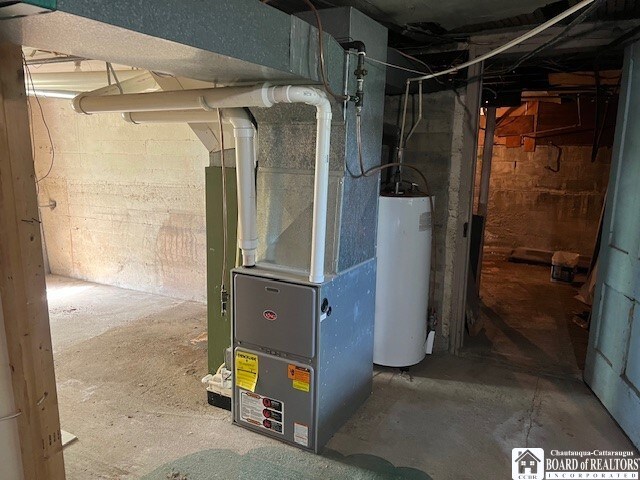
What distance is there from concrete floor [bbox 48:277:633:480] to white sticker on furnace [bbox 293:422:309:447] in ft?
0.19

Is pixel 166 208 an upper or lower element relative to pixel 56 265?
upper

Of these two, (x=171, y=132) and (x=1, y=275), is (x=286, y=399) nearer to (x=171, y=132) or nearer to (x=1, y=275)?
(x=1, y=275)

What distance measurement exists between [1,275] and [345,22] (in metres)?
1.58

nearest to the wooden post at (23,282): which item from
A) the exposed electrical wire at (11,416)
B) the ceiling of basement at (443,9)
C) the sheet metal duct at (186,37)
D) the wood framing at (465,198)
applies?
the exposed electrical wire at (11,416)

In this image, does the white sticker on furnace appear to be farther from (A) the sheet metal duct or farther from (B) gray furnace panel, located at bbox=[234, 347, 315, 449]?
(A) the sheet metal duct

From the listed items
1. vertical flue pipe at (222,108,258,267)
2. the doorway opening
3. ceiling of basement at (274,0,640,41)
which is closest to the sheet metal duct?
vertical flue pipe at (222,108,258,267)

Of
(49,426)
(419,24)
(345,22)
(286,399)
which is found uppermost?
(419,24)

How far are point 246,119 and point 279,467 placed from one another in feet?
5.04

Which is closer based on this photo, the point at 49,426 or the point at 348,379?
the point at 49,426

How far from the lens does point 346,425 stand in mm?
2266

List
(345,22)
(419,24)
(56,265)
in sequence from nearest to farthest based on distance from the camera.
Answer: (345,22) < (419,24) < (56,265)

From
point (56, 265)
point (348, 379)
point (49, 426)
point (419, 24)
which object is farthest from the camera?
point (56, 265)

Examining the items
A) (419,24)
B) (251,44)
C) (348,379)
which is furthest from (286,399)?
(419,24)

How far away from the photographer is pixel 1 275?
4.54 feet
